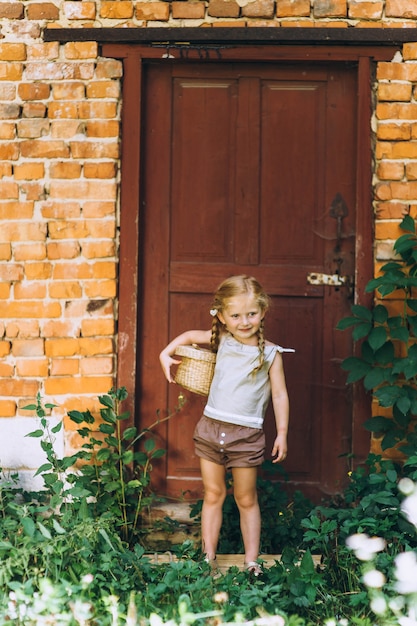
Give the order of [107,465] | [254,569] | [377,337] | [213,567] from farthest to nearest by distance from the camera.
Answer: [107,465] < [377,337] < [213,567] < [254,569]

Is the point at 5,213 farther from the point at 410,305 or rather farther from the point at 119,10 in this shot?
the point at 410,305

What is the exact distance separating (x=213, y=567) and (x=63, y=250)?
1.76m

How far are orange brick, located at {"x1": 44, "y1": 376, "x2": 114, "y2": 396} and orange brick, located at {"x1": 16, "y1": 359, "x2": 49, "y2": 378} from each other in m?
0.05

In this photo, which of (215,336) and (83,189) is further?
(83,189)

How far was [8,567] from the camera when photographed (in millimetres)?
2973

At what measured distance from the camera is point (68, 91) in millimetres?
4145

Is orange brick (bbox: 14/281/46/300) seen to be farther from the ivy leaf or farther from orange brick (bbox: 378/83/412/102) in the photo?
orange brick (bbox: 378/83/412/102)

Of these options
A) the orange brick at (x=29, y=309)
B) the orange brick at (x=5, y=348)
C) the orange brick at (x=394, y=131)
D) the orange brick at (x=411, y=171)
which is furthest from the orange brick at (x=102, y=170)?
the orange brick at (x=411, y=171)

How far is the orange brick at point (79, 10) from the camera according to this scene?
414cm

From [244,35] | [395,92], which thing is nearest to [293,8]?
[244,35]

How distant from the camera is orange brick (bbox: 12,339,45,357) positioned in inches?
164

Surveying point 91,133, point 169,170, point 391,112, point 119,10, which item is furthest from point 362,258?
point 119,10


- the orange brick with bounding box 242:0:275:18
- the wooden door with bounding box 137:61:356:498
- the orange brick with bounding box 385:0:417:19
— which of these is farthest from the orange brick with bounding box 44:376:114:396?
the orange brick with bounding box 385:0:417:19

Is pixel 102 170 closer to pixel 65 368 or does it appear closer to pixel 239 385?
pixel 65 368
